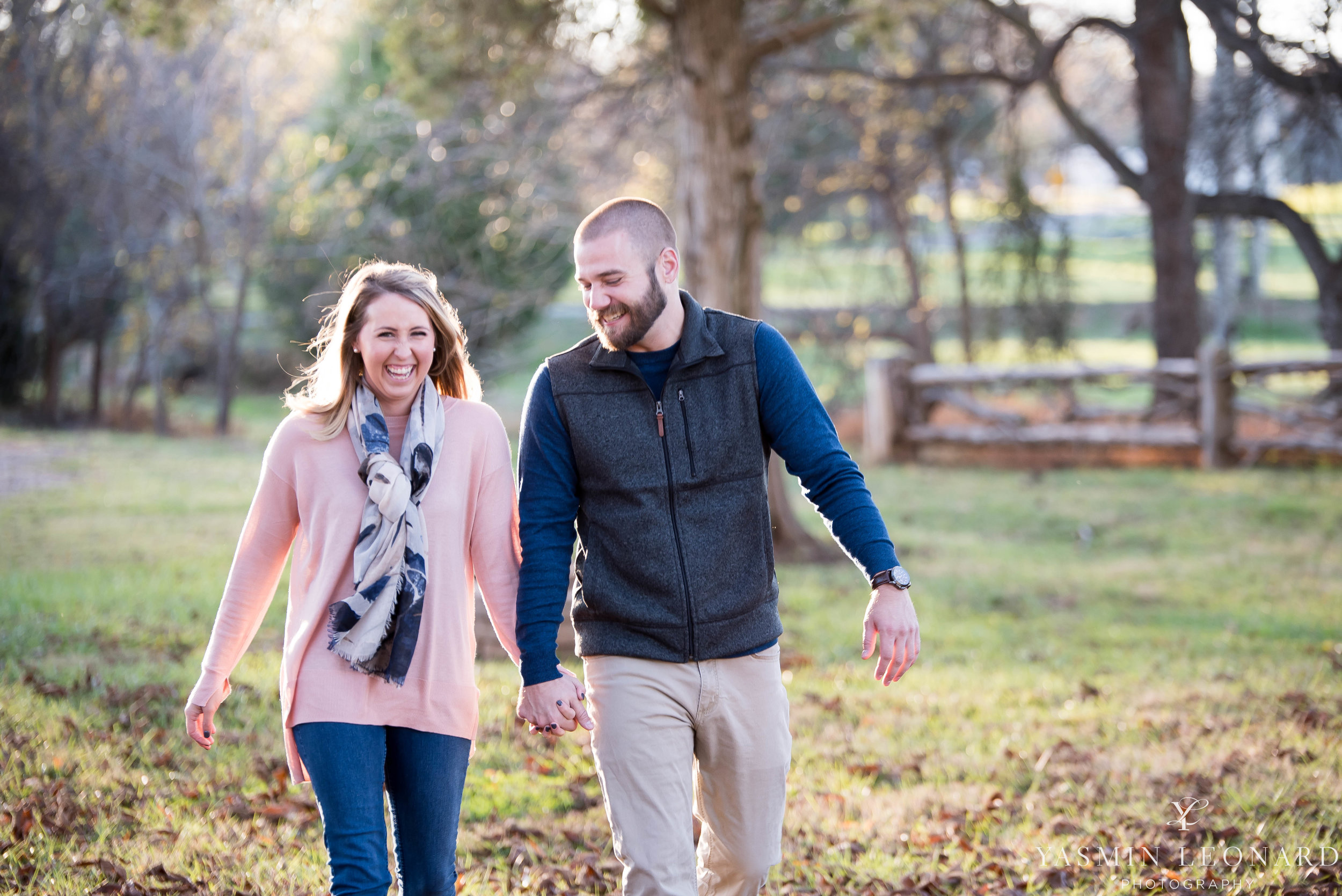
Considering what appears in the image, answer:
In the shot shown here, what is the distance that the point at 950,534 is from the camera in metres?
12.0

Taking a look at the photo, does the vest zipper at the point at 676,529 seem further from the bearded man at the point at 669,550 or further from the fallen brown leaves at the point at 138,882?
the fallen brown leaves at the point at 138,882

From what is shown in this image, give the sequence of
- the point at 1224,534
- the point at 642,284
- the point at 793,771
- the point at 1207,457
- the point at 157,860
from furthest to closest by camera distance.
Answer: the point at 1207,457
the point at 1224,534
the point at 793,771
the point at 157,860
the point at 642,284

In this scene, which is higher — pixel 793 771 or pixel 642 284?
pixel 642 284

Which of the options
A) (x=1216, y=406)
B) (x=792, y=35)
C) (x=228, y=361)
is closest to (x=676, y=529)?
(x=792, y=35)

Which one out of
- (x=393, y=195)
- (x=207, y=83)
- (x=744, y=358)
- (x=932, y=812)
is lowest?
(x=932, y=812)

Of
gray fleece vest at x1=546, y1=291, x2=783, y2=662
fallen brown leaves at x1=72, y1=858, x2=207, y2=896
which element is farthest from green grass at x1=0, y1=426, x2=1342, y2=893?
gray fleece vest at x1=546, y1=291, x2=783, y2=662

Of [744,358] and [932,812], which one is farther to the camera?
[932,812]

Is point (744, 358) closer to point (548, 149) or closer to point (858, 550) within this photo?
point (858, 550)

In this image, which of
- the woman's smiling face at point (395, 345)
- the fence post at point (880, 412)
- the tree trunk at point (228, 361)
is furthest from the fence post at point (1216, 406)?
the tree trunk at point (228, 361)

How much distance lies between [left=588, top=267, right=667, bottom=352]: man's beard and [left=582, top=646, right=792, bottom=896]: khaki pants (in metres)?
0.83

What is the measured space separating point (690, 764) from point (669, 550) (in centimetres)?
59

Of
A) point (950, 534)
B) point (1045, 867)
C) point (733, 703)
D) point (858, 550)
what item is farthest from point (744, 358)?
point (950, 534)

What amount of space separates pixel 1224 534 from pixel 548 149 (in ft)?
27.9

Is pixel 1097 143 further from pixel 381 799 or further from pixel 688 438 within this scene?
pixel 381 799
